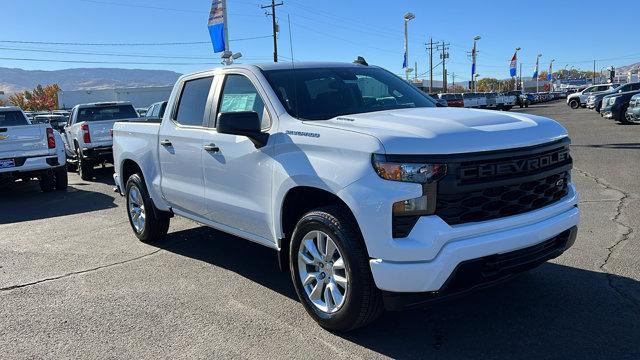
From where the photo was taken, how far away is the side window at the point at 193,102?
531 centimetres

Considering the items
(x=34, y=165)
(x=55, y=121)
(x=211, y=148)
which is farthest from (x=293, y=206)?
(x=55, y=121)

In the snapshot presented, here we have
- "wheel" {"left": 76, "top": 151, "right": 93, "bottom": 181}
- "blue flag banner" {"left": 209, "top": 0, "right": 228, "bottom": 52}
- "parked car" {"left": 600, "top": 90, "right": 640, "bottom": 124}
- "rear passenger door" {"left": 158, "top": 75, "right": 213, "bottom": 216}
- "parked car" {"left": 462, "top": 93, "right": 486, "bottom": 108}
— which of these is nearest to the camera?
"rear passenger door" {"left": 158, "top": 75, "right": 213, "bottom": 216}

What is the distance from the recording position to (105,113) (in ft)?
48.5

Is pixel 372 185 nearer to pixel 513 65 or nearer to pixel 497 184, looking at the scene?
pixel 497 184

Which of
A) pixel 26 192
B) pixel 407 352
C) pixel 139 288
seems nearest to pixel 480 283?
pixel 407 352

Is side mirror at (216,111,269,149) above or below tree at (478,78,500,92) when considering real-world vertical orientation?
below

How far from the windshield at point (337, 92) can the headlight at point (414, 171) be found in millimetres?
1102

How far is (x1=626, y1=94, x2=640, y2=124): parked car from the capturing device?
751 inches

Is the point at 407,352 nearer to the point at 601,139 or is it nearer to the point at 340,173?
the point at 340,173

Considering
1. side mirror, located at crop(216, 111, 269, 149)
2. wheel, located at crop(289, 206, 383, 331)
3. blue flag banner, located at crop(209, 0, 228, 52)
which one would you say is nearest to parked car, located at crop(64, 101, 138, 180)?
blue flag banner, located at crop(209, 0, 228, 52)

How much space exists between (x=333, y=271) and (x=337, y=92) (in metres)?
1.65

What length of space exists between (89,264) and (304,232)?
10.4ft

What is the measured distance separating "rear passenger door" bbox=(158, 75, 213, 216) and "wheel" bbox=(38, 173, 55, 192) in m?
6.91

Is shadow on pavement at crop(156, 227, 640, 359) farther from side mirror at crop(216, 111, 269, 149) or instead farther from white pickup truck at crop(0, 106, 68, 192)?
white pickup truck at crop(0, 106, 68, 192)
